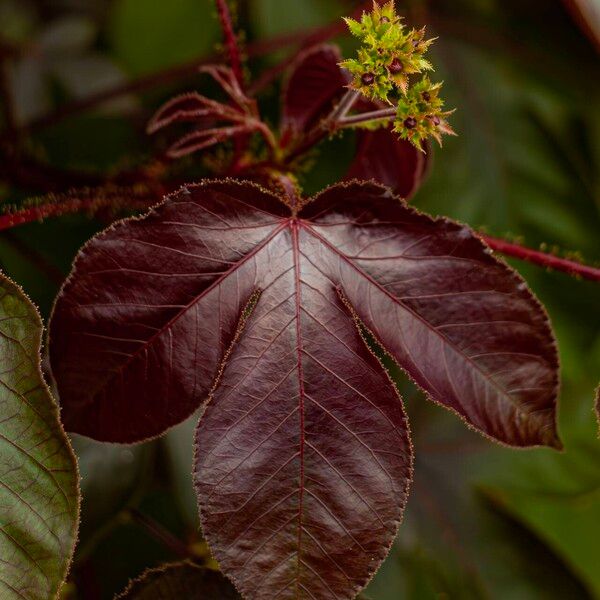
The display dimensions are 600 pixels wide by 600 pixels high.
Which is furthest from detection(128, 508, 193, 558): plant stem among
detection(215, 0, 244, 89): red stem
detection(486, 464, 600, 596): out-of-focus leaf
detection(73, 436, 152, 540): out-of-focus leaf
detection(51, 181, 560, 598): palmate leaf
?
detection(486, 464, 600, 596): out-of-focus leaf

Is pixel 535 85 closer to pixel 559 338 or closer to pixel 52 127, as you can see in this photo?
pixel 559 338

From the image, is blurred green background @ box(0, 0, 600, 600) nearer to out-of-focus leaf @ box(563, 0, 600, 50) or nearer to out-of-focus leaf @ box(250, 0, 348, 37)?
out-of-focus leaf @ box(250, 0, 348, 37)

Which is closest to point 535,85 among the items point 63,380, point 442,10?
point 442,10

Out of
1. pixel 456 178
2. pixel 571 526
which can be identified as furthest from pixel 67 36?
pixel 571 526

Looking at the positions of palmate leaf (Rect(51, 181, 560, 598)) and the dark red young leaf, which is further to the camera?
the dark red young leaf

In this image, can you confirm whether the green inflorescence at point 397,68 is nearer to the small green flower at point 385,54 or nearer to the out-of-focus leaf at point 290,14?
the small green flower at point 385,54

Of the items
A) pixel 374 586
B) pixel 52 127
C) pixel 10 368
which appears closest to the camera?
pixel 10 368
